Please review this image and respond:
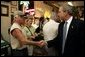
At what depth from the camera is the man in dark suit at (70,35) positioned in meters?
2.39

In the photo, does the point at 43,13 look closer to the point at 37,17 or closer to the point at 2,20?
the point at 37,17

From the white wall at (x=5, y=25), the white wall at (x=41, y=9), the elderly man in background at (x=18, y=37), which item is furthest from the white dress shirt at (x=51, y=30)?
the white wall at (x=41, y=9)

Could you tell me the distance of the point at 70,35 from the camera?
2398 millimetres

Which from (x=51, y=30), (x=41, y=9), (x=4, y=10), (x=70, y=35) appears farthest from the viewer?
(x=41, y=9)

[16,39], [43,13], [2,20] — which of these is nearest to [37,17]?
[43,13]

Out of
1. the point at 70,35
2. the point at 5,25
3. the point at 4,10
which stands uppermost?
the point at 4,10

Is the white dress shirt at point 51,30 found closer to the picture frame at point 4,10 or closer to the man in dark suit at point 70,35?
the man in dark suit at point 70,35

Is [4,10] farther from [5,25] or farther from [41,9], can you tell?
[41,9]

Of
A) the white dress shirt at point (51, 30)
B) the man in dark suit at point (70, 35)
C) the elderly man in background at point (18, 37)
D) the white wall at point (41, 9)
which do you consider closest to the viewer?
the man in dark suit at point (70, 35)

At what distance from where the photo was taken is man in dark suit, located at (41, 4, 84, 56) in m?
2.39

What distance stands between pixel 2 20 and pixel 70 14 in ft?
4.26

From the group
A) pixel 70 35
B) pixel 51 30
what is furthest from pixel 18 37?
pixel 70 35

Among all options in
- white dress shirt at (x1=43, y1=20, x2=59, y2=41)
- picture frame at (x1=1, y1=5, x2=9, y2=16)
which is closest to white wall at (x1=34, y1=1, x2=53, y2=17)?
picture frame at (x1=1, y1=5, x2=9, y2=16)

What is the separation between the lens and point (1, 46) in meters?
3.00
